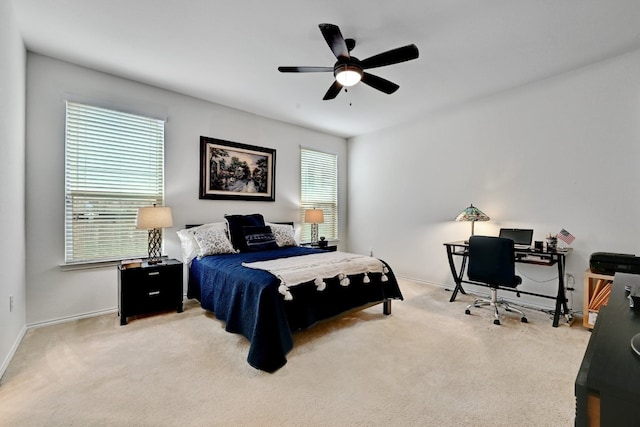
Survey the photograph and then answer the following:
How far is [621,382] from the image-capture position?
603 mm

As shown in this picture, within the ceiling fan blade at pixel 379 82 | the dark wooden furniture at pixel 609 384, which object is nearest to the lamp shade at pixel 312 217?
the ceiling fan blade at pixel 379 82

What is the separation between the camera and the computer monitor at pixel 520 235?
353cm

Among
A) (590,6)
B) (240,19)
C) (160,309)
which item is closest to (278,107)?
(240,19)

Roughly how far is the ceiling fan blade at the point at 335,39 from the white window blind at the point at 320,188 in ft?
9.88

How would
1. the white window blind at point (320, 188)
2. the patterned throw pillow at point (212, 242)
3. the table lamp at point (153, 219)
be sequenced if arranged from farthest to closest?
1. the white window blind at point (320, 188)
2. the patterned throw pillow at point (212, 242)
3. the table lamp at point (153, 219)

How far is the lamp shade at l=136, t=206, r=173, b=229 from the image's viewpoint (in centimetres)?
315

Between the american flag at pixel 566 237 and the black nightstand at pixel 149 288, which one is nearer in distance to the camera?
the black nightstand at pixel 149 288

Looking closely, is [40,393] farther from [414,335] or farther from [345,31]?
→ [345,31]

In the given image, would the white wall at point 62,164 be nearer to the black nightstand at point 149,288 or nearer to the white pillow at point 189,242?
the white pillow at point 189,242

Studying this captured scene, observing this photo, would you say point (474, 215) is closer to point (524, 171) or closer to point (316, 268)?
point (524, 171)

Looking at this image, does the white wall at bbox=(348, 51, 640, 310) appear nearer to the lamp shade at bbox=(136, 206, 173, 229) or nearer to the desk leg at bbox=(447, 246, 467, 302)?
the desk leg at bbox=(447, 246, 467, 302)

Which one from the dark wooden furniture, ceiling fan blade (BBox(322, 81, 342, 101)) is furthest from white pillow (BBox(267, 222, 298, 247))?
the dark wooden furniture

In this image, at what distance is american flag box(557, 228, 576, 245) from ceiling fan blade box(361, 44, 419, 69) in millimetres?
2632

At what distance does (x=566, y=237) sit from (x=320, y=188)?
370 cm
